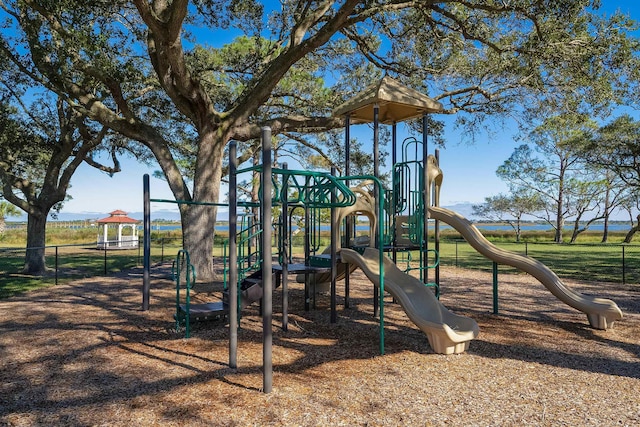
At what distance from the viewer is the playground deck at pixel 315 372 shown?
144 inches

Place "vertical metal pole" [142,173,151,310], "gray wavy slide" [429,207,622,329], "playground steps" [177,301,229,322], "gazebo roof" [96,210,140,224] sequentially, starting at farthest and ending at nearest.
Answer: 1. "gazebo roof" [96,210,140,224]
2. "vertical metal pole" [142,173,151,310]
3. "gray wavy slide" [429,207,622,329]
4. "playground steps" [177,301,229,322]

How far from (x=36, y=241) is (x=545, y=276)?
1468cm

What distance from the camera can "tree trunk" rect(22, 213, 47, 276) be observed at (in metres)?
14.3

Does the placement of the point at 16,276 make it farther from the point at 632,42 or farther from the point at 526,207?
the point at 526,207

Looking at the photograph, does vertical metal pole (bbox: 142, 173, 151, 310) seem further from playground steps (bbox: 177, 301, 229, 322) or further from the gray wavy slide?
the gray wavy slide

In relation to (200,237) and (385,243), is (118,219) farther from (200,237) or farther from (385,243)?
(385,243)

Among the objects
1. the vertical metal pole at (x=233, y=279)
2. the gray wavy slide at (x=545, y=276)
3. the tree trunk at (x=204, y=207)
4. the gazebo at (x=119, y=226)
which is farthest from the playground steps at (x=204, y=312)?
the gazebo at (x=119, y=226)

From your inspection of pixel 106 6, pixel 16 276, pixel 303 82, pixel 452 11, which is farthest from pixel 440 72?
pixel 16 276

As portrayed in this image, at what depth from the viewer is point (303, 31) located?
11133 mm

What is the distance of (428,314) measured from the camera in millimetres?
5762

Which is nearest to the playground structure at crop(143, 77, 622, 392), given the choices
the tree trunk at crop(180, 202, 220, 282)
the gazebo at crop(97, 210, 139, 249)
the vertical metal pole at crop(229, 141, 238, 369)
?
the vertical metal pole at crop(229, 141, 238, 369)

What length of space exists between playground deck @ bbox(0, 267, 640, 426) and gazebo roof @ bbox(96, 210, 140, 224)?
2203cm

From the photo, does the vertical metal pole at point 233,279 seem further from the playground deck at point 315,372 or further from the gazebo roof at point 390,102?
the gazebo roof at point 390,102

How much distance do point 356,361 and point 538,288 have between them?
8476mm
